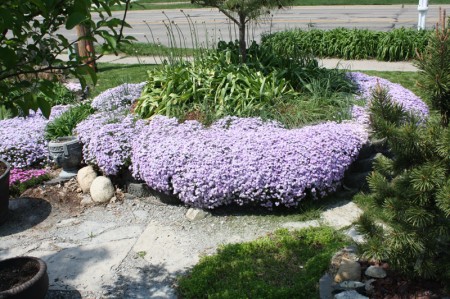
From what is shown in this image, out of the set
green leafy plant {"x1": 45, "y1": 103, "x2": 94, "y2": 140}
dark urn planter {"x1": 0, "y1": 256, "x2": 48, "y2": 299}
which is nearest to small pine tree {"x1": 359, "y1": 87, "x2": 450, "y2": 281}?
dark urn planter {"x1": 0, "y1": 256, "x2": 48, "y2": 299}

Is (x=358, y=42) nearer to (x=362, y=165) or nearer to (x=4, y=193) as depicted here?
(x=362, y=165)

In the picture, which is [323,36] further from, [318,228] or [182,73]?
[318,228]

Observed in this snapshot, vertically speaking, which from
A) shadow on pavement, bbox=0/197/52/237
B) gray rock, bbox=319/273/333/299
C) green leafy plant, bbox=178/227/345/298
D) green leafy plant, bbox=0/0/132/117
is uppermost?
green leafy plant, bbox=0/0/132/117

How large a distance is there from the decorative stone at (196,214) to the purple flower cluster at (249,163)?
0.09 m

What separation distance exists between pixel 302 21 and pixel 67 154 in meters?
15.1

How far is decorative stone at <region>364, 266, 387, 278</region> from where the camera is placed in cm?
373

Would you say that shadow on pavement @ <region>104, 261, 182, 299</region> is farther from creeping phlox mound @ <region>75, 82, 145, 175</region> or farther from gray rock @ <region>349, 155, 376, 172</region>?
gray rock @ <region>349, 155, 376, 172</region>

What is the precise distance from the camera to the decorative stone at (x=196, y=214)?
5.73m

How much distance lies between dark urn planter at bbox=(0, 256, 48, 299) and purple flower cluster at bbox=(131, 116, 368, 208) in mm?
1807

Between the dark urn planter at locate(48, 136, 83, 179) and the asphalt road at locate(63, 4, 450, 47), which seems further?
the asphalt road at locate(63, 4, 450, 47)

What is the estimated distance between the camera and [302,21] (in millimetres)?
20312

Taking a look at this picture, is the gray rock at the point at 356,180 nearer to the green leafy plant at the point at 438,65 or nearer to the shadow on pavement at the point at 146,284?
the shadow on pavement at the point at 146,284

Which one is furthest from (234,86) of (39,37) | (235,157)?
(39,37)

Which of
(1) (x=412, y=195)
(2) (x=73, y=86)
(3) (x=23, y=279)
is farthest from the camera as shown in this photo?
(2) (x=73, y=86)
